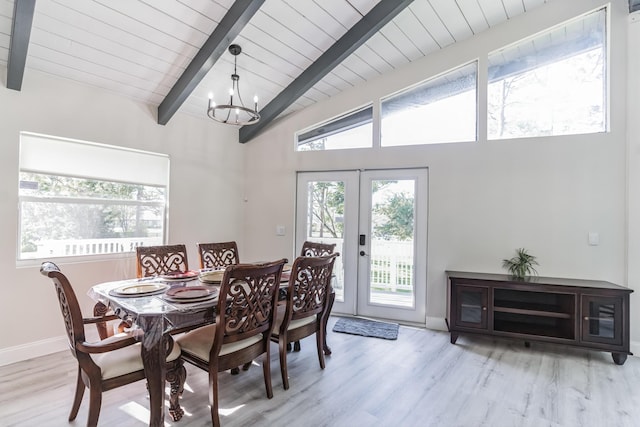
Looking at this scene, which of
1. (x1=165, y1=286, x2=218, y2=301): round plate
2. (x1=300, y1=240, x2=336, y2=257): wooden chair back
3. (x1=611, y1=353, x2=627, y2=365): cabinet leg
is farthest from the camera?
(x1=300, y1=240, x2=336, y2=257): wooden chair back

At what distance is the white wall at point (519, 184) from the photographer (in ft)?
11.0

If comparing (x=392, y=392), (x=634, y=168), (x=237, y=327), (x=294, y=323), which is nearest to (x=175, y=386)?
(x=237, y=327)

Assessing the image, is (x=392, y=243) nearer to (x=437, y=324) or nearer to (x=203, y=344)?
(x=437, y=324)

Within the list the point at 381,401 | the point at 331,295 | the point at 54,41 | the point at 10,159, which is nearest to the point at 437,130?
the point at 331,295

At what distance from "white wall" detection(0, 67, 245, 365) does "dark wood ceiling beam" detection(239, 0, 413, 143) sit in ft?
2.77

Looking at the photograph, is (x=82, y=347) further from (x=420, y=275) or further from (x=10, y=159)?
(x=420, y=275)

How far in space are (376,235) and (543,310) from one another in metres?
1.93

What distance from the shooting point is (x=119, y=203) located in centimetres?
369

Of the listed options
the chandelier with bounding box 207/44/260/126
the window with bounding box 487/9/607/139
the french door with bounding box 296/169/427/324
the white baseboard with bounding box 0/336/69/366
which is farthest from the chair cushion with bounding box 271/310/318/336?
the window with bounding box 487/9/607/139

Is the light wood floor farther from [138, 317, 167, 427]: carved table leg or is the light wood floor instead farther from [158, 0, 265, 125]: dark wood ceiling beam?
[158, 0, 265, 125]: dark wood ceiling beam

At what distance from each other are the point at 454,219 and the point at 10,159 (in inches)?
176

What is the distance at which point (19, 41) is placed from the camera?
8.36ft

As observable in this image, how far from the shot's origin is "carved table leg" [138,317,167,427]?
1840 millimetres

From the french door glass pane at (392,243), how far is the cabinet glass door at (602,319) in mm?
1684
